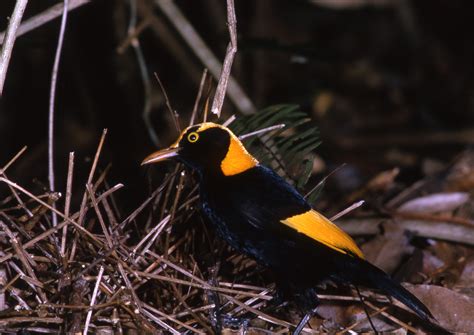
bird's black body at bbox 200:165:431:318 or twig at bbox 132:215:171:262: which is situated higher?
twig at bbox 132:215:171:262

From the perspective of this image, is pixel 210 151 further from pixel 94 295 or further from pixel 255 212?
pixel 94 295

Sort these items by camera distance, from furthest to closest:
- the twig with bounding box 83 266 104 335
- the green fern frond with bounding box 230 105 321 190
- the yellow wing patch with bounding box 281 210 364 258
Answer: the green fern frond with bounding box 230 105 321 190 < the yellow wing patch with bounding box 281 210 364 258 < the twig with bounding box 83 266 104 335

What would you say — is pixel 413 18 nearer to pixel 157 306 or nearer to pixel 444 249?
pixel 444 249

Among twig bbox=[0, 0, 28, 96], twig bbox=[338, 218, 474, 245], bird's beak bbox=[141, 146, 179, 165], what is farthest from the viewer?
twig bbox=[338, 218, 474, 245]

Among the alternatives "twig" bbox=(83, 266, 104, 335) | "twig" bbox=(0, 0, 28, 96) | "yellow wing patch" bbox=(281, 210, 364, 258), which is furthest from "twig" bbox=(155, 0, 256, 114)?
"twig" bbox=(83, 266, 104, 335)

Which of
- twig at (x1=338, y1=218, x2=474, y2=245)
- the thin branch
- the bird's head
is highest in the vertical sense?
the thin branch

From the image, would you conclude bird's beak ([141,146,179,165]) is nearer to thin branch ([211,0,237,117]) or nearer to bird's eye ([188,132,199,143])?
bird's eye ([188,132,199,143])

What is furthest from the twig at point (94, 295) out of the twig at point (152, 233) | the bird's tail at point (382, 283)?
the bird's tail at point (382, 283)

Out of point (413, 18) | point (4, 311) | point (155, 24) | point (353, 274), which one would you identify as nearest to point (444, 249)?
point (353, 274)

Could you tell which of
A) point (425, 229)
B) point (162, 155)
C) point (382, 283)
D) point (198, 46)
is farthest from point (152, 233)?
point (198, 46)
